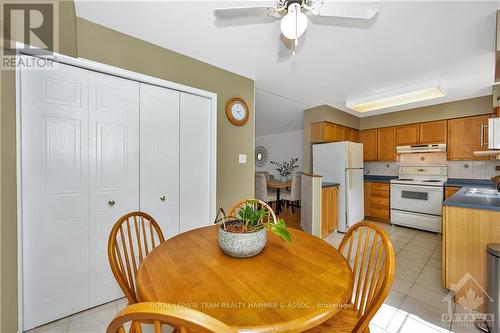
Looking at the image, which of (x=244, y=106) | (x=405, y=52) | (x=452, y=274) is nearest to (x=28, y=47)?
(x=244, y=106)

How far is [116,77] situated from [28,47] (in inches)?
20.6

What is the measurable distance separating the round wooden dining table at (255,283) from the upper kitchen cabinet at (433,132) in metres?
4.04

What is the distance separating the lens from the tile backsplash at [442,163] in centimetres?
341

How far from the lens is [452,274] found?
1845mm

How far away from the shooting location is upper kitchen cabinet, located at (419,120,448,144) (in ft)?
12.0

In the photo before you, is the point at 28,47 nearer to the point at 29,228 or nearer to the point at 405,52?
the point at 29,228

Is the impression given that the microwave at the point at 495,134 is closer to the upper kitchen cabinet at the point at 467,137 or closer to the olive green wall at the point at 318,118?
the upper kitchen cabinet at the point at 467,137

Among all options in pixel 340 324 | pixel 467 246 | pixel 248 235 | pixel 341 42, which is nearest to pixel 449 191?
pixel 467 246

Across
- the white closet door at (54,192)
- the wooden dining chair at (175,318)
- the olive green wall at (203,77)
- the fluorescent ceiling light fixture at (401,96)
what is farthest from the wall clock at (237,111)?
the wooden dining chair at (175,318)

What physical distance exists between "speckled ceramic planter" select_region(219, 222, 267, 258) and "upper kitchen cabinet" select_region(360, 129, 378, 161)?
14.5ft

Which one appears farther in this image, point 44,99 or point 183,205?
point 183,205

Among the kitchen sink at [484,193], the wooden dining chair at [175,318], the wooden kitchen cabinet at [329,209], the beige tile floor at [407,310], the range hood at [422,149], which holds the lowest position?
the beige tile floor at [407,310]

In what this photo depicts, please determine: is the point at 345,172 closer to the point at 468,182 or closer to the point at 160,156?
the point at 468,182
